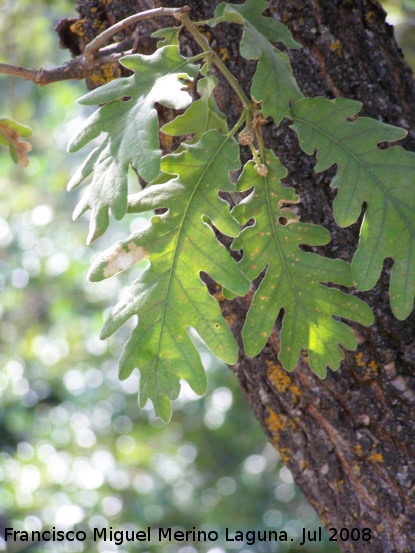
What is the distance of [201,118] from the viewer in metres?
1.26

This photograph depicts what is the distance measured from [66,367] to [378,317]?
17.2 feet

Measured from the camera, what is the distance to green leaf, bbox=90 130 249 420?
1.15 m

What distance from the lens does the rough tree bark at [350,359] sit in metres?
1.39

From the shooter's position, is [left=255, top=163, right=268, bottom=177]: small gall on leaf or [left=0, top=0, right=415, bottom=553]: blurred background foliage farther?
[left=0, top=0, right=415, bottom=553]: blurred background foliage

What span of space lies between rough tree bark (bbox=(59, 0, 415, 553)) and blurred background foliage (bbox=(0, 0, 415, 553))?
340cm

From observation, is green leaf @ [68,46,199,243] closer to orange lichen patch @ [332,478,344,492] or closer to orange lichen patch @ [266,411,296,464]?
orange lichen patch @ [266,411,296,464]

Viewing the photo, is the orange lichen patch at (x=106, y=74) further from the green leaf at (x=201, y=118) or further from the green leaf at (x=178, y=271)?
the green leaf at (x=178, y=271)

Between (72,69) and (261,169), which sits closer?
(261,169)

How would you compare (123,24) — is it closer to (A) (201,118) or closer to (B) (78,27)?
(A) (201,118)

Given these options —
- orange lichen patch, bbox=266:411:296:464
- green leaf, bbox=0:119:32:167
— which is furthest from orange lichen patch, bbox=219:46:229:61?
orange lichen patch, bbox=266:411:296:464

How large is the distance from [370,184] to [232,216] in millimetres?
231

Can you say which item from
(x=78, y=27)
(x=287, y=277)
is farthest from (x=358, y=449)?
(x=78, y=27)

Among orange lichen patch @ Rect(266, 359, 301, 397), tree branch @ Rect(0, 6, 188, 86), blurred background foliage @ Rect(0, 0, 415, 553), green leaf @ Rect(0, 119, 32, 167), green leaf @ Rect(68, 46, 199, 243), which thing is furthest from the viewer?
blurred background foliage @ Rect(0, 0, 415, 553)

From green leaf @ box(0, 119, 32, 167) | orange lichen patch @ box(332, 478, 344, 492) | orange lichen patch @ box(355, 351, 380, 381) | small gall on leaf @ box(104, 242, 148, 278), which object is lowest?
orange lichen patch @ box(332, 478, 344, 492)
